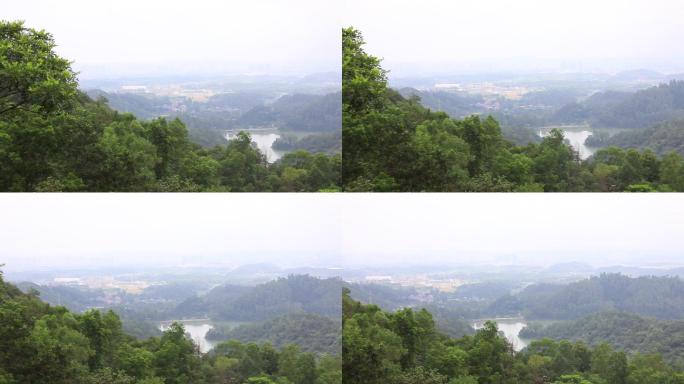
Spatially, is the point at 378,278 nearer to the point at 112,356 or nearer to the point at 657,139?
the point at 112,356

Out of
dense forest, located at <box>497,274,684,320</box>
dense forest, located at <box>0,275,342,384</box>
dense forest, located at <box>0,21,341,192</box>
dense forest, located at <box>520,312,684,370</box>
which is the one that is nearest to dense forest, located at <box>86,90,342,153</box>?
dense forest, located at <box>0,21,341,192</box>

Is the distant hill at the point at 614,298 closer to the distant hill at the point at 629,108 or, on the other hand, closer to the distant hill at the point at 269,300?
the distant hill at the point at 629,108

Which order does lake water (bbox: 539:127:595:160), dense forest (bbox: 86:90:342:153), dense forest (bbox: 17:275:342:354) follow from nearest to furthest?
lake water (bbox: 539:127:595:160)
dense forest (bbox: 17:275:342:354)
dense forest (bbox: 86:90:342:153)

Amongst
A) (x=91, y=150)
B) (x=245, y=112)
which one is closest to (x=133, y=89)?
(x=91, y=150)

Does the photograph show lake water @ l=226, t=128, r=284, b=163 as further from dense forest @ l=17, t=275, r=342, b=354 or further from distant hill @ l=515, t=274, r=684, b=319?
distant hill @ l=515, t=274, r=684, b=319

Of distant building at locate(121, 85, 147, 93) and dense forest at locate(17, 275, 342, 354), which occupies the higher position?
distant building at locate(121, 85, 147, 93)

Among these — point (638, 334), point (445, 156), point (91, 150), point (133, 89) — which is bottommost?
point (638, 334)
